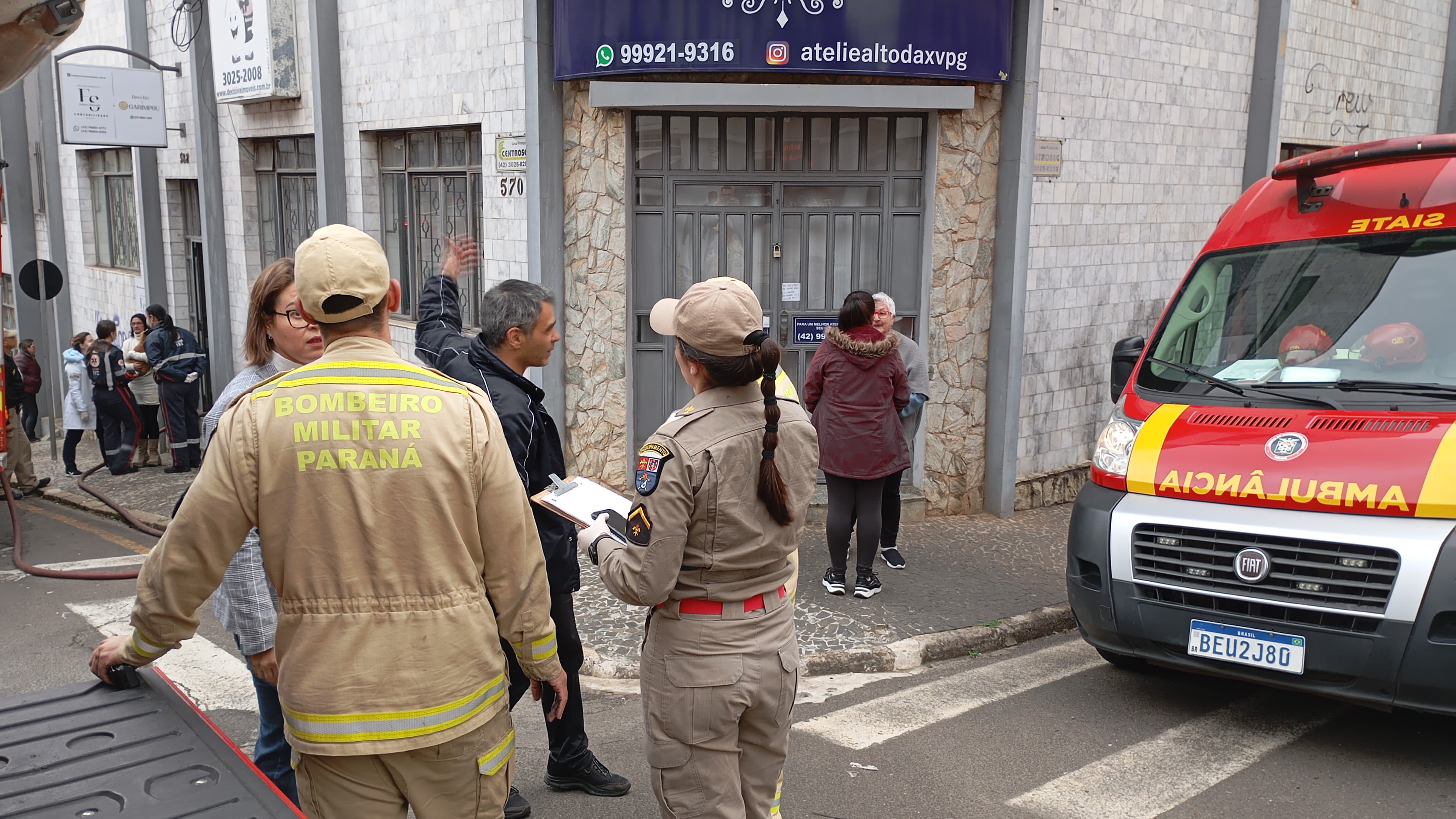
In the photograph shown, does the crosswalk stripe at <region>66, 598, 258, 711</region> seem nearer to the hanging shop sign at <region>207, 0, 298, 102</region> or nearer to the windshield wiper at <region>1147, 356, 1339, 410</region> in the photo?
the windshield wiper at <region>1147, 356, 1339, 410</region>

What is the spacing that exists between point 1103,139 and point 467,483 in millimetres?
8152

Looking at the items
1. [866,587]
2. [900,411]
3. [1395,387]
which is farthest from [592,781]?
[1395,387]

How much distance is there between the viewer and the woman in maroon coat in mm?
6668

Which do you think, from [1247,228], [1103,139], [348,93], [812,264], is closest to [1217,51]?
[1103,139]

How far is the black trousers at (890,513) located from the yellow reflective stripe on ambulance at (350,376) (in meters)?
4.91

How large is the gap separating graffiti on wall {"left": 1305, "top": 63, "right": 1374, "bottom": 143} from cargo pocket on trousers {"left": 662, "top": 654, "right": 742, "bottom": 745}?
38.1ft

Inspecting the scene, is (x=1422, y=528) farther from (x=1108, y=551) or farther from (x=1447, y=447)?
(x=1108, y=551)

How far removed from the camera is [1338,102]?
492 inches

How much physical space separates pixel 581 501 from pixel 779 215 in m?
5.74

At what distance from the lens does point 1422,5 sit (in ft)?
45.0

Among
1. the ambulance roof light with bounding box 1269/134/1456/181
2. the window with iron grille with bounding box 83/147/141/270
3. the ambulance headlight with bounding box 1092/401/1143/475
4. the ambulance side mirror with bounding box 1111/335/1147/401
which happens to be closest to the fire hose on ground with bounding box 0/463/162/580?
the ambulance headlight with bounding box 1092/401/1143/475

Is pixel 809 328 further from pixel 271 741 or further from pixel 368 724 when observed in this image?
pixel 368 724

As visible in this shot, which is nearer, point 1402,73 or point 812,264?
point 812,264

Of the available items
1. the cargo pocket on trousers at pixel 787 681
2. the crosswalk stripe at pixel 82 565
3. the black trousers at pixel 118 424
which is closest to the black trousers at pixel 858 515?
the cargo pocket on trousers at pixel 787 681
